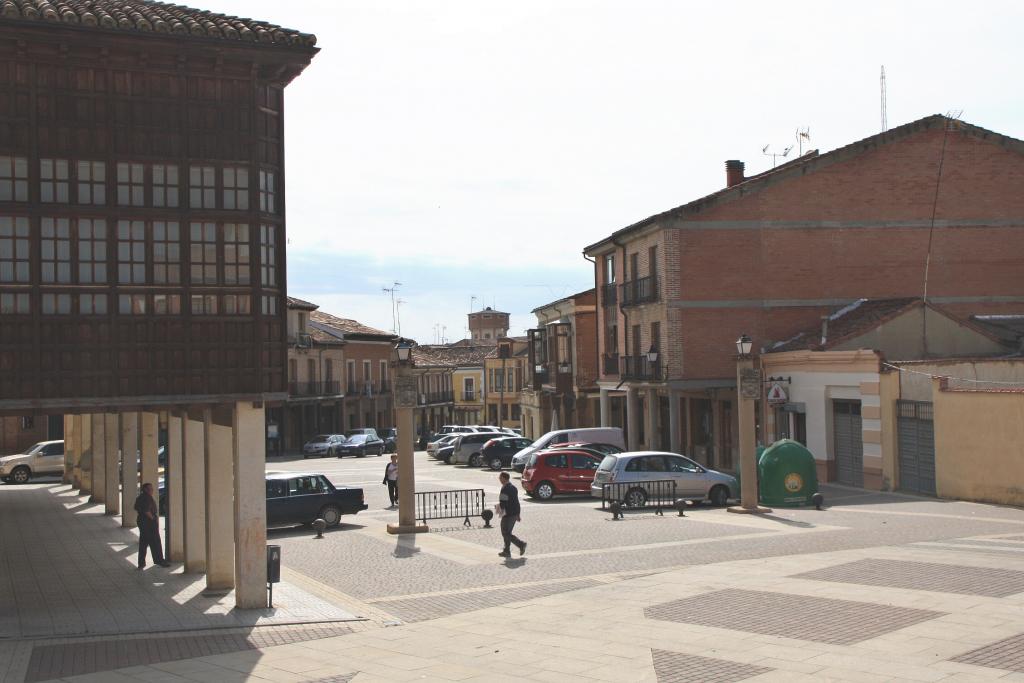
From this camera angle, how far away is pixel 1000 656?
1109 cm

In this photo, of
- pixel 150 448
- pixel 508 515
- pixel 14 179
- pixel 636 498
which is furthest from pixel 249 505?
pixel 636 498

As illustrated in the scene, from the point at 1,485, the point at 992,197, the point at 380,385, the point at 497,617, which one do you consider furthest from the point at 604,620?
the point at 380,385

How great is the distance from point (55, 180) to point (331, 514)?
484 inches

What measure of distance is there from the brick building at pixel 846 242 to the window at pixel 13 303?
26862mm

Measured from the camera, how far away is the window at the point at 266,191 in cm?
1570

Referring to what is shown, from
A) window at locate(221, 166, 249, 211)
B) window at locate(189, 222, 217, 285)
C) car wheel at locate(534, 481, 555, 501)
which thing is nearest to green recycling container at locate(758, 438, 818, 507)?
car wheel at locate(534, 481, 555, 501)

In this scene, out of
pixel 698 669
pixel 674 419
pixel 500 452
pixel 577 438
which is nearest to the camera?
pixel 698 669

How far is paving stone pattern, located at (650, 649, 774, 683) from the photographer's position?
35.6 ft

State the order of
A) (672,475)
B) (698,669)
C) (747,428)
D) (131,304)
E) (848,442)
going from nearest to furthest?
1. (698,669)
2. (131,304)
3. (747,428)
4. (672,475)
5. (848,442)

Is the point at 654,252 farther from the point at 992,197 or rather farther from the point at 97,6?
the point at 97,6

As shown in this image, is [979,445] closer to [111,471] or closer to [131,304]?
[131,304]

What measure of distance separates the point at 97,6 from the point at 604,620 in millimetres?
11409

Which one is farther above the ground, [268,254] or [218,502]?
[268,254]

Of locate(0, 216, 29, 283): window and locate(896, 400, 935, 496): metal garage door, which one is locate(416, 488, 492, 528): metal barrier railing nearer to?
locate(896, 400, 935, 496): metal garage door
